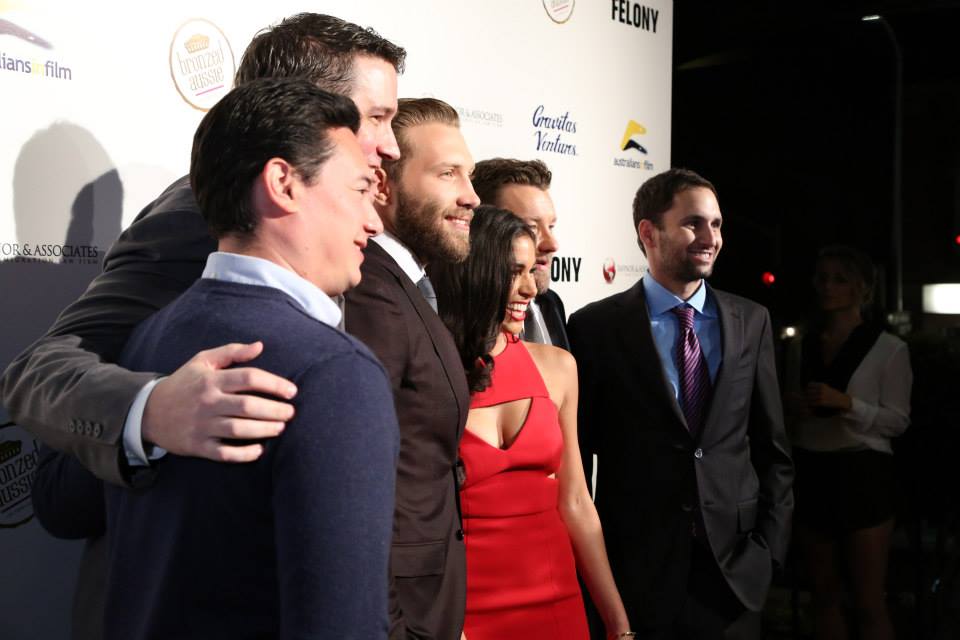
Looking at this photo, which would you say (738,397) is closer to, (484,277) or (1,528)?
(484,277)

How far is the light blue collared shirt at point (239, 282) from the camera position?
3.56ft

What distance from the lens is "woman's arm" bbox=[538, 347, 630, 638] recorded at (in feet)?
7.93

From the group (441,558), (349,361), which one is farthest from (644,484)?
(349,361)

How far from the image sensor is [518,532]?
7.27ft

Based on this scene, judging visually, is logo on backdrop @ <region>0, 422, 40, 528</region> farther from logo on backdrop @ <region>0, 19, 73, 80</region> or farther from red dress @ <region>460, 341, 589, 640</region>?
red dress @ <region>460, 341, 589, 640</region>

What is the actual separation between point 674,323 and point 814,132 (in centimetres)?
440

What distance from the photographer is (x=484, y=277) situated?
2232mm

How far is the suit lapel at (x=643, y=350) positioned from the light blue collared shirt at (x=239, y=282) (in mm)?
1861

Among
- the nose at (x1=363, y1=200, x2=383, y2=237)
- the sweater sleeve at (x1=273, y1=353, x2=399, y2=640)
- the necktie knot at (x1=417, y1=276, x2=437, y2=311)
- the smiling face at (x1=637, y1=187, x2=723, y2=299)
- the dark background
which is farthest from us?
the dark background

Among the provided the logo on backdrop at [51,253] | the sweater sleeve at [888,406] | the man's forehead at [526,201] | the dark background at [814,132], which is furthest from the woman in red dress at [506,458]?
the dark background at [814,132]

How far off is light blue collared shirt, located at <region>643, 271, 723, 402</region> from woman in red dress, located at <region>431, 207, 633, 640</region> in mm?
682

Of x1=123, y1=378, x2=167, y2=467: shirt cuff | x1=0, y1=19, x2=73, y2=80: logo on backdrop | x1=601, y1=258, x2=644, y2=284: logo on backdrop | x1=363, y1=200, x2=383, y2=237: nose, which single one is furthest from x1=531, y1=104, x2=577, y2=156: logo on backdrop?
x1=123, y1=378, x2=167, y2=467: shirt cuff

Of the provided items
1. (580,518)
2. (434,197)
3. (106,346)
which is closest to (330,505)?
(106,346)

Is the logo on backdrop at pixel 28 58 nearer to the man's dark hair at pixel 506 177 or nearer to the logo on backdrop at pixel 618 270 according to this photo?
the man's dark hair at pixel 506 177
